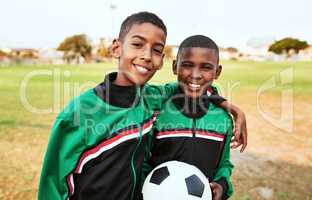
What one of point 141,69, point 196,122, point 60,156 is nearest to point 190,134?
point 196,122

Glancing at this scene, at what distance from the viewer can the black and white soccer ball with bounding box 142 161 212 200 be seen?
2.09 m

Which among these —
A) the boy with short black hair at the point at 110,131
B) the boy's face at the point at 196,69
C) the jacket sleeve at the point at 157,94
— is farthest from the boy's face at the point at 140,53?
the boy's face at the point at 196,69

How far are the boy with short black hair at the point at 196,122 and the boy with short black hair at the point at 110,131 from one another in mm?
239

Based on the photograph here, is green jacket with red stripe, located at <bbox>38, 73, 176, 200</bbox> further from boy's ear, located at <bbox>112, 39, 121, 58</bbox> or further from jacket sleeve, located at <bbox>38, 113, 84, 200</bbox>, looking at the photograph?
boy's ear, located at <bbox>112, 39, 121, 58</bbox>

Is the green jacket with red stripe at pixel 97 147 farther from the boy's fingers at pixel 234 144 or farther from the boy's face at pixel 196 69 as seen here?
the boy's fingers at pixel 234 144

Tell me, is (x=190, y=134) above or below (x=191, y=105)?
below

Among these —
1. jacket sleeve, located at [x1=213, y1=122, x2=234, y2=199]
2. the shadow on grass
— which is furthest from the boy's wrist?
the shadow on grass

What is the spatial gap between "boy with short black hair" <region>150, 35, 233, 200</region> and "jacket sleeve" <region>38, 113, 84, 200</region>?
60 cm

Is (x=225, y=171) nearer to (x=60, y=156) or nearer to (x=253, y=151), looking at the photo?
(x=60, y=156)

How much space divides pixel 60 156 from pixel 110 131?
0.30 meters

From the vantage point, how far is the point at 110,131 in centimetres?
202

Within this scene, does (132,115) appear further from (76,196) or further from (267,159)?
(267,159)

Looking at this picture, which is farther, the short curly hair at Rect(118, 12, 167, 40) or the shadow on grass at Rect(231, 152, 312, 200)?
the shadow on grass at Rect(231, 152, 312, 200)

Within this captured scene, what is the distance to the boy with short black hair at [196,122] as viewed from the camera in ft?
7.65
